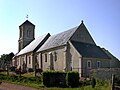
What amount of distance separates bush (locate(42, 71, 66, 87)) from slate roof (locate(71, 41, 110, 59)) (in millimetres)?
11824

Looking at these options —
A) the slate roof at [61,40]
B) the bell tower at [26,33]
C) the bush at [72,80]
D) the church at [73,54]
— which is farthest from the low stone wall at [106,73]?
the bell tower at [26,33]

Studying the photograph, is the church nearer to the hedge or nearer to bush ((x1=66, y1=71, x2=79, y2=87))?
the hedge

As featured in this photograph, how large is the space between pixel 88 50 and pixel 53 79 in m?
16.5

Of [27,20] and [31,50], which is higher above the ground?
[27,20]

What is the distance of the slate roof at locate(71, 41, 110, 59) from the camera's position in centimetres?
4378

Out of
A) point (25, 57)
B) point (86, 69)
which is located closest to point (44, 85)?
point (86, 69)

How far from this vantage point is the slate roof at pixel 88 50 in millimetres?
43784

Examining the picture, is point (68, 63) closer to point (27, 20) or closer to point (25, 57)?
point (25, 57)

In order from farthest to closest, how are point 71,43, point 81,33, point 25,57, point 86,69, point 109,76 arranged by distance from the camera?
point 25,57 → point 81,33 → point 71,43 → point 86,69 → point 109,76

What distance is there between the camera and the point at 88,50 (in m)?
45.7

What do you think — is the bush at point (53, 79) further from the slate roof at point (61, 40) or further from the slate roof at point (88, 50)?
the slate roof at point (61, 40)

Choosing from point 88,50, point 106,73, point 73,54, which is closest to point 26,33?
point 73,54

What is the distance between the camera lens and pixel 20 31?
78.8 metres

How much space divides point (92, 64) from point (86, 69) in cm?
192
